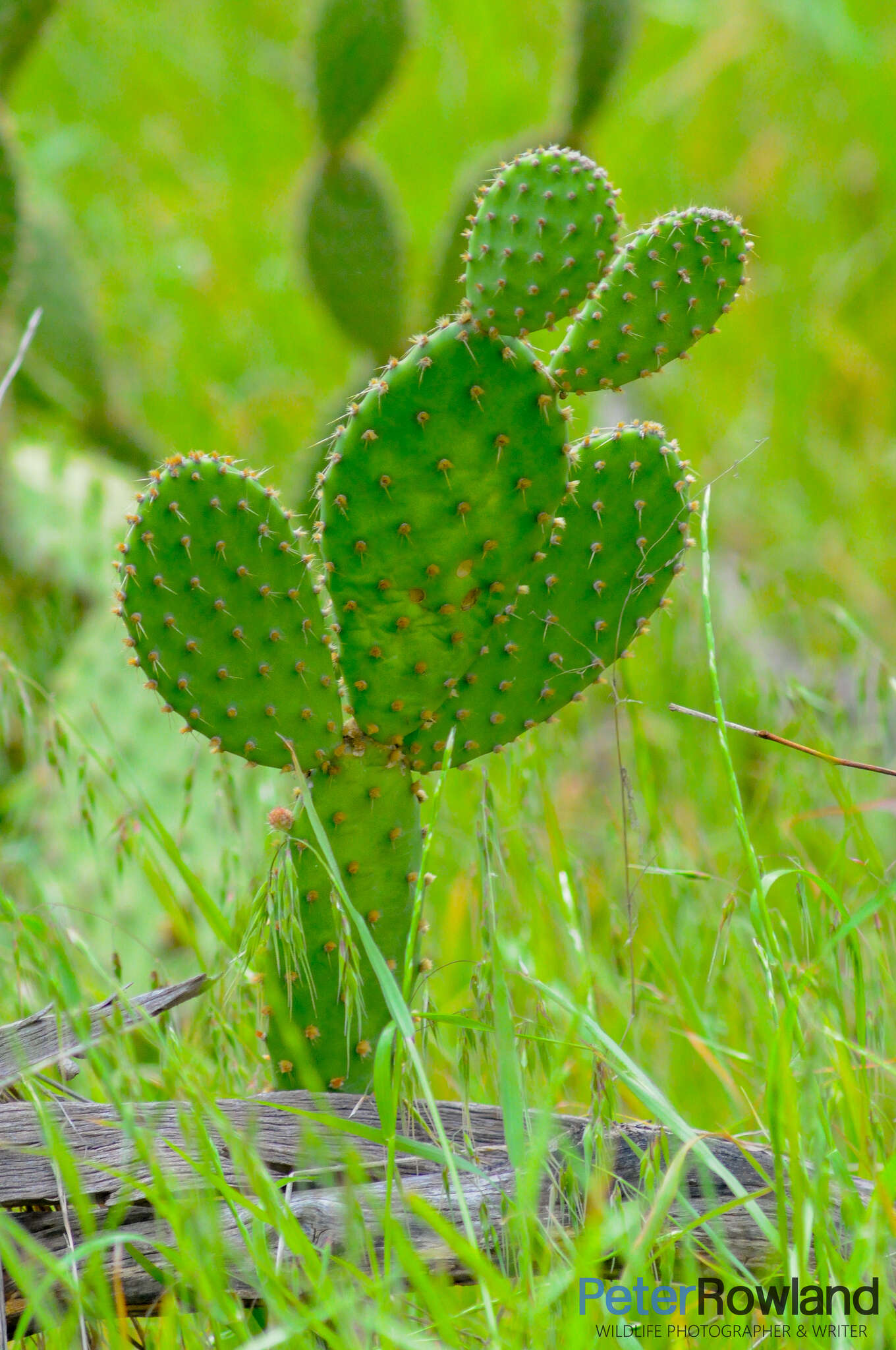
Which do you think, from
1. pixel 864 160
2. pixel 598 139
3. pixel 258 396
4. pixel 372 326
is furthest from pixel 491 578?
pixel 864 160

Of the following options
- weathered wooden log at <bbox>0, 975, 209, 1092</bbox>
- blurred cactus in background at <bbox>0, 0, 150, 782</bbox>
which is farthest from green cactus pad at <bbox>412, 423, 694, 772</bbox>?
blurred cactus in background at <bbox>0, 0, 150, 782</bbox>

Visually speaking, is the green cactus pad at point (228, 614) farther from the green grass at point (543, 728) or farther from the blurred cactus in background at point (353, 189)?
the blurred cactus in background at point (353, 189)

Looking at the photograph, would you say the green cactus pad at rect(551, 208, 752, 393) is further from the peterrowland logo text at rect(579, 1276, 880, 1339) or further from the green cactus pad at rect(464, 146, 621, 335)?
the peterrowland logo text at rect(579, 1276, 880, 1339)

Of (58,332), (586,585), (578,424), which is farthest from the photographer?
(578,424)

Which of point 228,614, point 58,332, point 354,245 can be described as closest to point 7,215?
point 58,332

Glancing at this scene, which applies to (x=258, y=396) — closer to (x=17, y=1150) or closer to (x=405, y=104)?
(x=405, y=104)

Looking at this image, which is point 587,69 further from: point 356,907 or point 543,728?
point 356,907
